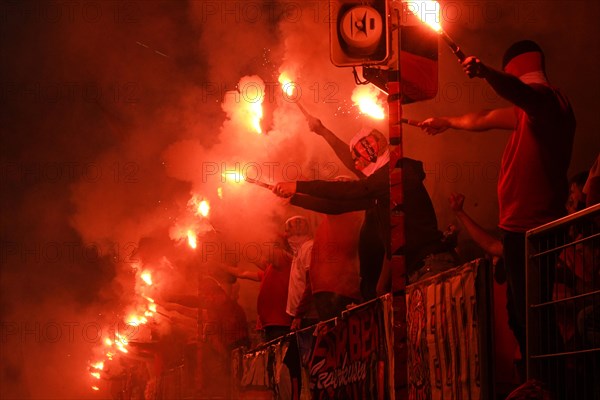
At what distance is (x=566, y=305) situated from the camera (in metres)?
6.48

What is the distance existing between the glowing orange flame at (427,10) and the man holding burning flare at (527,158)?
1818 mm

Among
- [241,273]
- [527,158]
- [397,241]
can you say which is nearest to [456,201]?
[527,158]

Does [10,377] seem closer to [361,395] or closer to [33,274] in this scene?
[33,274]

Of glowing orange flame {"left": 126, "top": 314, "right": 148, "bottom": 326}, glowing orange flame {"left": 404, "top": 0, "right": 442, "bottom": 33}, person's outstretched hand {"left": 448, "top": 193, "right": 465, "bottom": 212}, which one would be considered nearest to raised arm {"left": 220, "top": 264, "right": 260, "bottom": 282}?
person's outstretched hand {"left": 448, "top": 193, "right": 465, "bottom": 212}

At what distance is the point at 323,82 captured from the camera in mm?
19062

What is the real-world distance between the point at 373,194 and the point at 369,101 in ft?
5.89

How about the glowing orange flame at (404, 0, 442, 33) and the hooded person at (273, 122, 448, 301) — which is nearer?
the glowing orange flame at (404, 0, 442, 33)

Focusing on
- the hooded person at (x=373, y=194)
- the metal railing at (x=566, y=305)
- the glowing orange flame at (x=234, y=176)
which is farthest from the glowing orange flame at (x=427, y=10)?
the glowing orange flame at (x=234, y=176)

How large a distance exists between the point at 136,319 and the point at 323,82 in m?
23.3

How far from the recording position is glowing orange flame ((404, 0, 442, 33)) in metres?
9.77

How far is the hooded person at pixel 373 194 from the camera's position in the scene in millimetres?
15273

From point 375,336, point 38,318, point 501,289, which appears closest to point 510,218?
point 501,289

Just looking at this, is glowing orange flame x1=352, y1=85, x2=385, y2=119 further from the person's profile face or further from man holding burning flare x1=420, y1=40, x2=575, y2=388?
man holding burning flare x1=420, y1=40, x2=575, y2=388

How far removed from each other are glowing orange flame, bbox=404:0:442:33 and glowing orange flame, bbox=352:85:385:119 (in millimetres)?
7355
